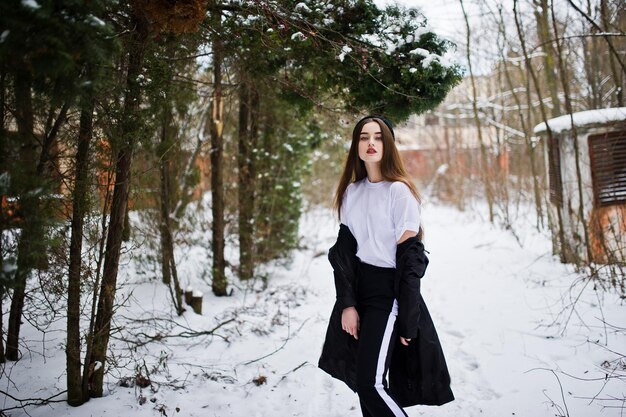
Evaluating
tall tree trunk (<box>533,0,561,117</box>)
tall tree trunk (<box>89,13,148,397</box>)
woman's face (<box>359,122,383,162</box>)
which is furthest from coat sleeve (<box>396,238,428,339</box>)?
tall tree trunk (<box>533,0,561,117</box>)

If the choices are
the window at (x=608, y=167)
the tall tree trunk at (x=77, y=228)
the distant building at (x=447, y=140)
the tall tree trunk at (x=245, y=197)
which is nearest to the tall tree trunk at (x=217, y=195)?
the tall tree trunk at (x=245, y=197)

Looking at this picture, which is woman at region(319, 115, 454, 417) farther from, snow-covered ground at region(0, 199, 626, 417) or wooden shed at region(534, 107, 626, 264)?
wooden shed at region(534, 107, 626, 264)

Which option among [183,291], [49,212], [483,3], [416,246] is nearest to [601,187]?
[483,3]

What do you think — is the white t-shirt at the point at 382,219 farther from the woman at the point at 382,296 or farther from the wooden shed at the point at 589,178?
the wooden shed at the point at 589,178

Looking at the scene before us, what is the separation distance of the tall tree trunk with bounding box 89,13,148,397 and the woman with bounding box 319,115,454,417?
5.45 feet

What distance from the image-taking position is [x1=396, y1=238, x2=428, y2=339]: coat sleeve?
2.32m

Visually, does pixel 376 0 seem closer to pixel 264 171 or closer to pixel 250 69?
pixel 250 69

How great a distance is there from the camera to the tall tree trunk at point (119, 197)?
2.99 meters

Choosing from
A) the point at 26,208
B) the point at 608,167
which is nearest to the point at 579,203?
the point at 608,167

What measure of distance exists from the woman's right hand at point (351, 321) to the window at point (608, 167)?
5468mm

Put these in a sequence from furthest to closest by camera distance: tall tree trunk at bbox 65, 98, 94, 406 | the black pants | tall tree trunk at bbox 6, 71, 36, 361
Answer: tall tree trunk at bbox 65, 98, 94, 406
the black pants
tall tree trunk at bbox 6, 71, 36, 361

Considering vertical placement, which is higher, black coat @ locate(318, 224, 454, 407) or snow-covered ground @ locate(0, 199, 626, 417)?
black coat @ locate(318, 224, 454, 407)

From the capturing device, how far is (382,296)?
2453 mm

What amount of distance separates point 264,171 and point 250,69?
3.70 m
